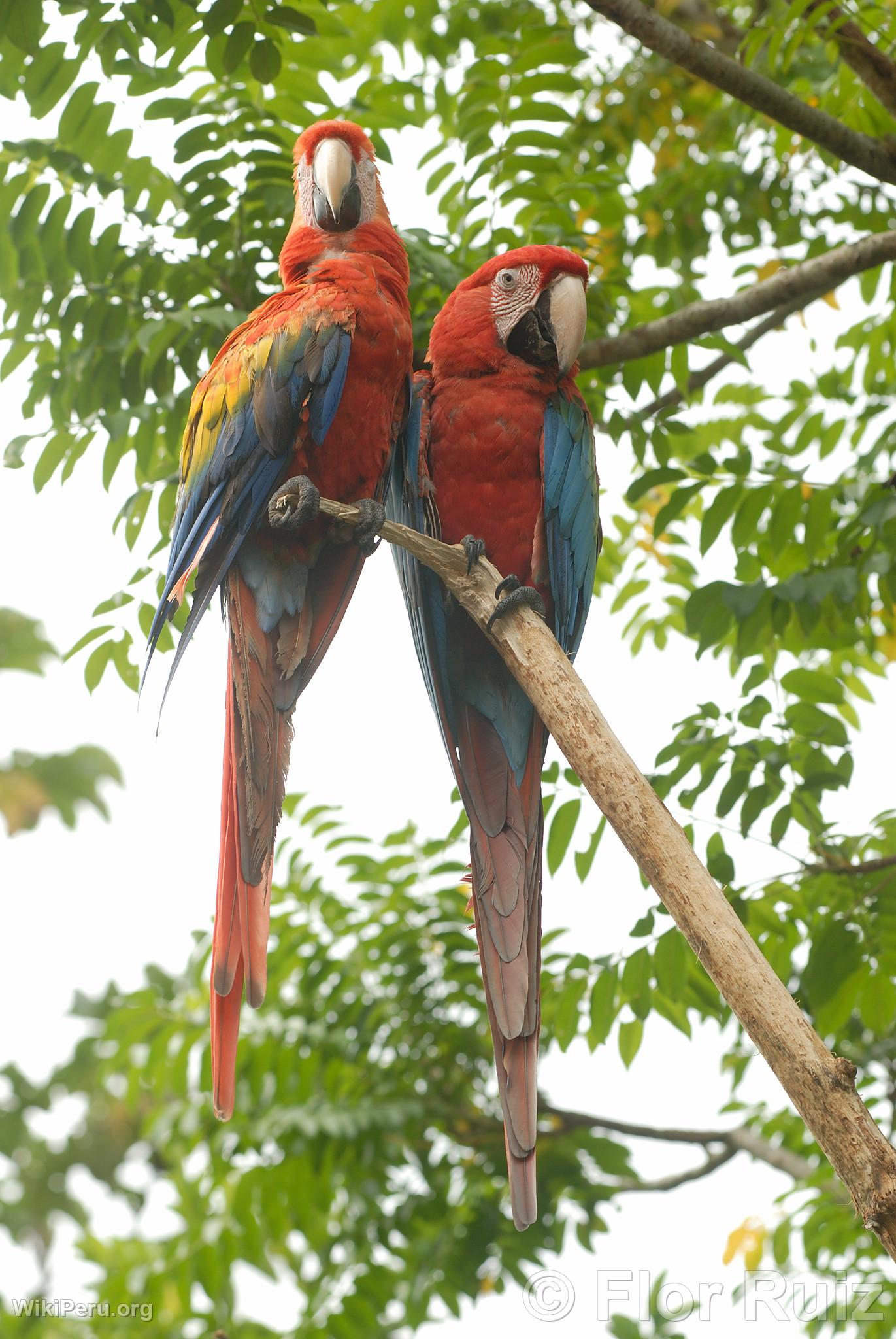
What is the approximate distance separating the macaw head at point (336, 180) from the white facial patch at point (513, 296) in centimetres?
26

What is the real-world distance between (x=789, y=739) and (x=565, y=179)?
4.78 feet

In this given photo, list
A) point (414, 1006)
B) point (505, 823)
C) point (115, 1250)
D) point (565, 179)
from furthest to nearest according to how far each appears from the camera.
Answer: point (115, 1250), point (414, 1006), point (565, 179), point (505, 823)

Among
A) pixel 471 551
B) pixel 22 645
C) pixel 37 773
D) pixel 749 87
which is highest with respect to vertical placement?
pixel 22 645

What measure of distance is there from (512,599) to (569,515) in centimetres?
36

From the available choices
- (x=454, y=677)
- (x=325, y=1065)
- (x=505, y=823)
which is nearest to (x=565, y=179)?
(x=454, y=677)

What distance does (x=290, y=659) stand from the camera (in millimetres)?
1790

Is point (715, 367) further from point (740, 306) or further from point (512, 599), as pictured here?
point (512, 599)

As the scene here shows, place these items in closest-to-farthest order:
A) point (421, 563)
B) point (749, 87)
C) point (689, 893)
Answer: point (689, 893), point (421, 563), point (749, 87)

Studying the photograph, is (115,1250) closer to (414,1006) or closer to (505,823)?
(414,1006)

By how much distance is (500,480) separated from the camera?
198 centimetres

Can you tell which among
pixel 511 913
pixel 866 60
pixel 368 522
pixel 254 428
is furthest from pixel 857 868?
pixel 866 60

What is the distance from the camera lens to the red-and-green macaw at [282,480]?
1.68 meters

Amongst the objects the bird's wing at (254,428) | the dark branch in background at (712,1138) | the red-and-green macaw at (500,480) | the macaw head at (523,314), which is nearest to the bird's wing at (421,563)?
the red-and-green macaw at (500,480)

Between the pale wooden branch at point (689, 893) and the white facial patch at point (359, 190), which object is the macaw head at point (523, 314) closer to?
the white facial patch at point (359, 190)
